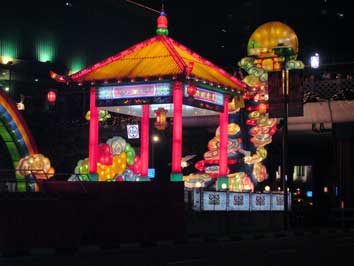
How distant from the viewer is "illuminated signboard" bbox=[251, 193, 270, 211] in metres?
29.0

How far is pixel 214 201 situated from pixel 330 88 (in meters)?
14.5

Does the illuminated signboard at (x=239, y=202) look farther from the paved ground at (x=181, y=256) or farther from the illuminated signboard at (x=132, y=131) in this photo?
the illuminated signboard at (x=132, y=131)

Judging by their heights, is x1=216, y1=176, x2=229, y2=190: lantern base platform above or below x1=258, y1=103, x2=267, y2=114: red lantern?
below

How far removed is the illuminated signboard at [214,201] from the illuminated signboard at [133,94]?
3869 mm

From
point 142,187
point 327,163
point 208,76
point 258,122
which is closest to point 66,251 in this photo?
point 142,187

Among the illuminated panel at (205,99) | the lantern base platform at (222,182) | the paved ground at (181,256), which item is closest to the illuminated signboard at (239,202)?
the lantern base platform at (222,182)

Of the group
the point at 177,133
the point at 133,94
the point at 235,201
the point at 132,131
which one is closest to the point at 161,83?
the point at 133,94

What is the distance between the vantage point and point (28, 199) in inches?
757

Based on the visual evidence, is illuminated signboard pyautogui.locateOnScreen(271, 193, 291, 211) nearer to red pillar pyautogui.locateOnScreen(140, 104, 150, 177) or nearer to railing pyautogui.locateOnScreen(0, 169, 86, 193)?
red pillar pyautogui.locateOnScreen(140, 104, 150, 177)

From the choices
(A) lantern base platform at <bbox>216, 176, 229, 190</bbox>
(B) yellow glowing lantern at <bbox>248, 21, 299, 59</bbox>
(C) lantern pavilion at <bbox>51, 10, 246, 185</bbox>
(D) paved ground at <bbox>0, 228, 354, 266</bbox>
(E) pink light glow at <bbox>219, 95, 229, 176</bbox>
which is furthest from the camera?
(B) yellow glowing lantern at <bbox>248, 21, 299, 59</bbox>

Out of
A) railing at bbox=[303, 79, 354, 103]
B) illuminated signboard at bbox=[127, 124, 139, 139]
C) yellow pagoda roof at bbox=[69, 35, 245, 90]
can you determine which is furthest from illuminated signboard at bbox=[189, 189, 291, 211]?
illuminated signboard at bbox=[127, 124, 139, 139]

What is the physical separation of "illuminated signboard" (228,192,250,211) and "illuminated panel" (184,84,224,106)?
391 cm

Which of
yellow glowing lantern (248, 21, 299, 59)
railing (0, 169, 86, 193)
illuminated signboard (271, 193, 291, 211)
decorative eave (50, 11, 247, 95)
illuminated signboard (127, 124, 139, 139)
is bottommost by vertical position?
illuminated signboard (271, 193, 291, 211)

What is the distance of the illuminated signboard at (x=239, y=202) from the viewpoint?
2761 centimetres
